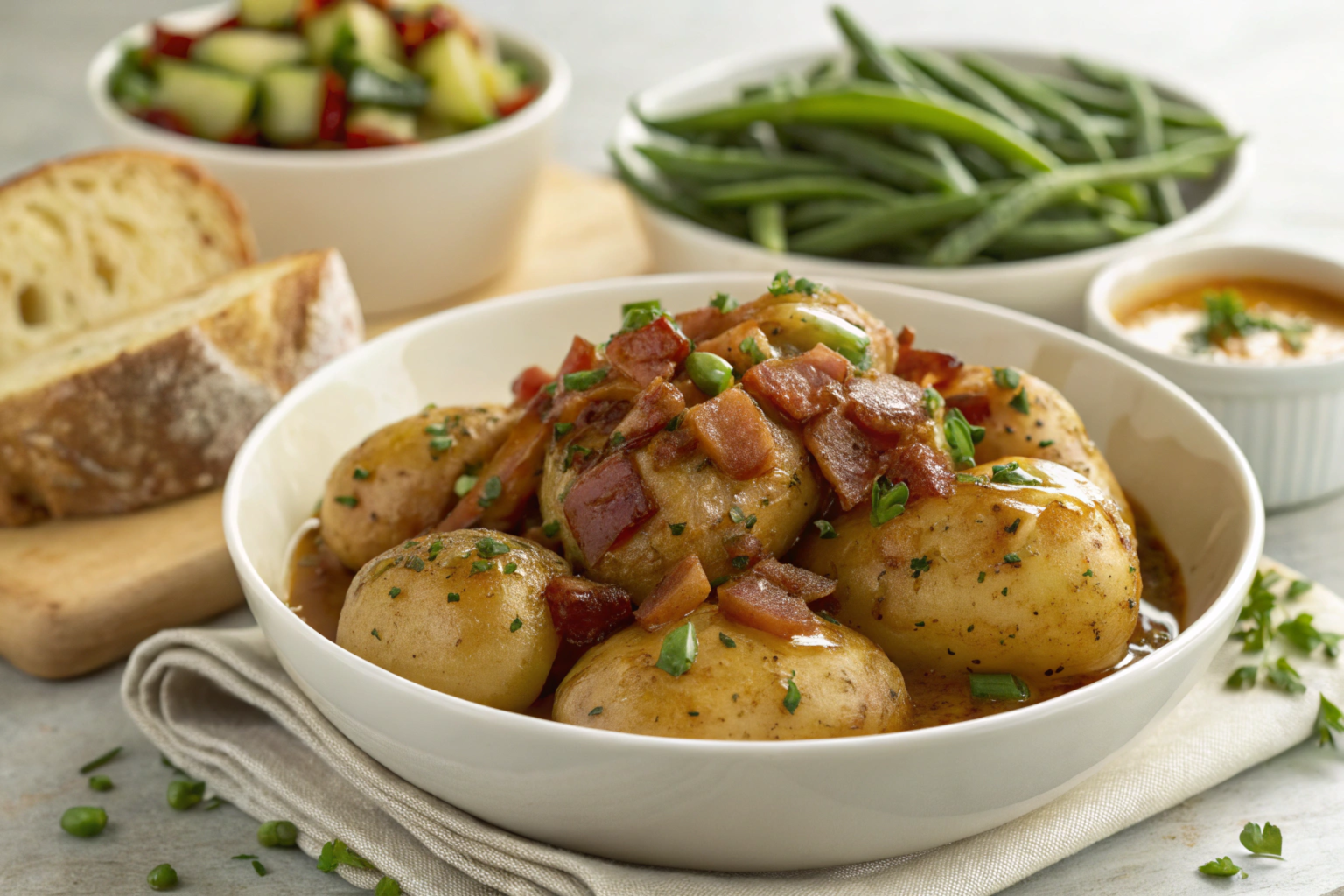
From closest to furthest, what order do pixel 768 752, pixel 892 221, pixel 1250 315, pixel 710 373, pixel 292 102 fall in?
pixel 768 752
pixel 710 373
pixel 1250 315
pixel 892 221
pixel 292 102

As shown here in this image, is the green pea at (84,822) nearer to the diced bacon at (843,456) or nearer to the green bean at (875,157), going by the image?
the diced bacon at (843,456)

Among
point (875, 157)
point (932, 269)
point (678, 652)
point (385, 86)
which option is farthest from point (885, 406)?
point (385, 86)

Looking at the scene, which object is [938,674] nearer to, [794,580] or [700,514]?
[794,580]

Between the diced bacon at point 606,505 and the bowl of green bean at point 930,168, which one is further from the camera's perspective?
the bowl of green bean at point 930,168

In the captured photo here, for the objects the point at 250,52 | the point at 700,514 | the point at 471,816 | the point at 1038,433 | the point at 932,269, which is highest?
the point at 250,52

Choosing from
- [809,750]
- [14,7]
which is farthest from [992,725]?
[14,7]

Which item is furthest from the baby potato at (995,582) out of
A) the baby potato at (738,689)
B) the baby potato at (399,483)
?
the baby potato at (399,483)

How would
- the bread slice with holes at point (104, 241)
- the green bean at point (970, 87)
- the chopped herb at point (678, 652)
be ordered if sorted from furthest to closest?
the green bean at point (970, 87) < the bread slice with holes at point (104, 241) < the chopped herb at point (678, 652)
